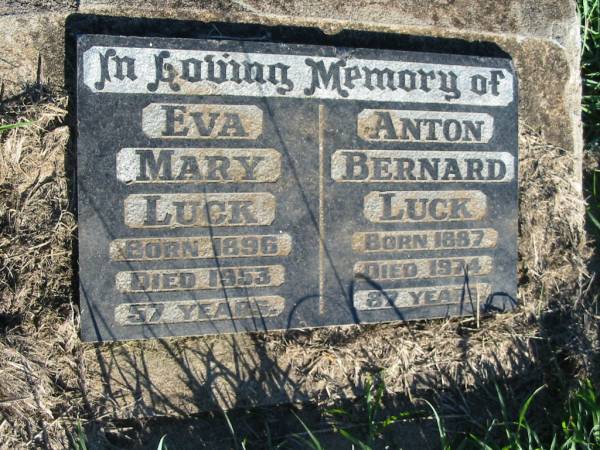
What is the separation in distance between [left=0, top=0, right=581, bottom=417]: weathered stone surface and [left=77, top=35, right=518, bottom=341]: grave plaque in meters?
0.13

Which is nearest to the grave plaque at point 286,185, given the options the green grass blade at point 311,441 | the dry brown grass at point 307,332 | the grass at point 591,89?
the dry brown grass at point 307,332

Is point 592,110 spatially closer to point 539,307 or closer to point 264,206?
point 539,307

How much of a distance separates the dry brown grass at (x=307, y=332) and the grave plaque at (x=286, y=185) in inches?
4.8

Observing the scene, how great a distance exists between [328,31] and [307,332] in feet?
4.40

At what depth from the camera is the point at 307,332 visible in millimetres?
2490

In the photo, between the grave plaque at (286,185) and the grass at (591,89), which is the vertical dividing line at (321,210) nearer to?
the grave plaque at (286,185)

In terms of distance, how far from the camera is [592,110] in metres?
3.11

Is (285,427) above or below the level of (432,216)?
below

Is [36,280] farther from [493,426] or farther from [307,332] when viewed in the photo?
[493,426]

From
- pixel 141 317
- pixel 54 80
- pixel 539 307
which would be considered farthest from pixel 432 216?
pixel 54 80

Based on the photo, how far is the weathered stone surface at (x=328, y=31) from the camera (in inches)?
91.2

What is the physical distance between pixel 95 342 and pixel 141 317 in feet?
0.71

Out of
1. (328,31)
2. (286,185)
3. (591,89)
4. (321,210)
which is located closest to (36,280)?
(286,185)

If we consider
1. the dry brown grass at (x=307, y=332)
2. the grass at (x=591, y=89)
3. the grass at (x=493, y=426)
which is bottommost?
the grass at (x=493, y=426)
